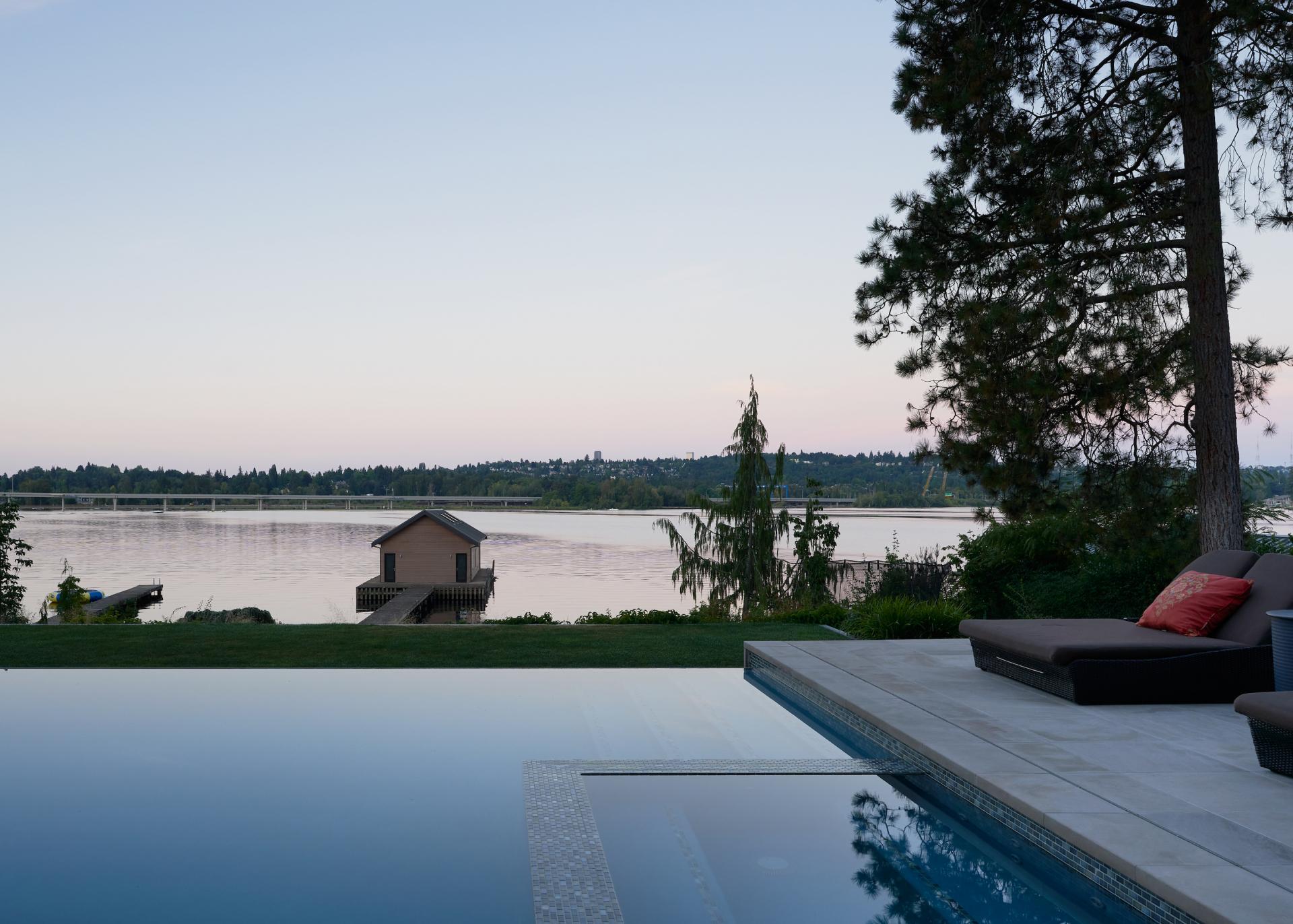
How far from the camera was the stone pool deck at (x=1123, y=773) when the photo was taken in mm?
2545

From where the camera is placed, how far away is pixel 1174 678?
4.90 metres

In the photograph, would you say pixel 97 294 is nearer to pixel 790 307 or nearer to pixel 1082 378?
pixel 790 307

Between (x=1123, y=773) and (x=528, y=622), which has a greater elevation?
(x=1123, y=773)

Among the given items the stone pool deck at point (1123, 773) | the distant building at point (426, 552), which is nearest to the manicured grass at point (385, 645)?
the stone pool deck at point (1123, 773)

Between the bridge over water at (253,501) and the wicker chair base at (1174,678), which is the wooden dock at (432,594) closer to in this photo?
the bridge over water at (253,501)

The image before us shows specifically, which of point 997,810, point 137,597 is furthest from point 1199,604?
point 137,597

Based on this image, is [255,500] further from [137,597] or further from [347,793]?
[347,793]

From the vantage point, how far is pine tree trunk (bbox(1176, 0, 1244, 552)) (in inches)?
277

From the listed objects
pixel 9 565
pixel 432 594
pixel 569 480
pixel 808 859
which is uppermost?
pixel 569 480

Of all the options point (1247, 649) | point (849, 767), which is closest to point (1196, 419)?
point (1247, 649)

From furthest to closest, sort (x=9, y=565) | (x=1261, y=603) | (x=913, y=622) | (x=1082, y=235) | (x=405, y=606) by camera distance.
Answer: (x=405, y=606) → (x=9, y=565) → (x=913, y=622) → (x=1082, y=235) → (x=1261, y=603)

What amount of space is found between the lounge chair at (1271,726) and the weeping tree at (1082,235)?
12.8 feet

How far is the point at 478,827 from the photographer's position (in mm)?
3549

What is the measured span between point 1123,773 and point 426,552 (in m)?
26.6
